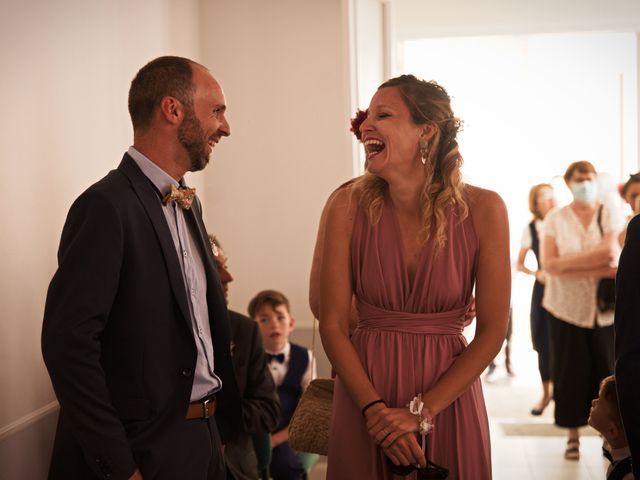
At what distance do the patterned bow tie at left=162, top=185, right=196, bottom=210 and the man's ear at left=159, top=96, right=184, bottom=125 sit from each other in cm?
18

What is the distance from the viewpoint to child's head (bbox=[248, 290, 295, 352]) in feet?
13.2

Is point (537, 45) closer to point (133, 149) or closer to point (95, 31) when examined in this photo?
point (95, 31)

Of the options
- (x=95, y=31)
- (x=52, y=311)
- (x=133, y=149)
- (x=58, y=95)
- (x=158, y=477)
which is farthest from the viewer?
(x=95, y=31)

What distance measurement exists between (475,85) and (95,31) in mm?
7765

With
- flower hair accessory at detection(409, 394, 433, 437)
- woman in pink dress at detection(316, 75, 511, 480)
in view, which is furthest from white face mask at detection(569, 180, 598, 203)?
flower hair accessory at detection(409, 394, 433, 437)

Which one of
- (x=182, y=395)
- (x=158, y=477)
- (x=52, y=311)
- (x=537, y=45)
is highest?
(x=537, y=45)

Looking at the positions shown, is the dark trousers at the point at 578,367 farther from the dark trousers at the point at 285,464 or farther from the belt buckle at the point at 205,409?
the belt buckle at the point at 205,409

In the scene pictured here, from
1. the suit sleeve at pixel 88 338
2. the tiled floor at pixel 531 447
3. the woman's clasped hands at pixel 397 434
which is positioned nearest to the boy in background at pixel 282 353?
the tiled floor at pixel 531 447

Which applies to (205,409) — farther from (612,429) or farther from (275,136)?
(275,136)

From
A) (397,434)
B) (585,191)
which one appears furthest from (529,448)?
(397,434)

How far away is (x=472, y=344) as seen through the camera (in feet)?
7.02

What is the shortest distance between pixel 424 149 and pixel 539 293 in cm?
430

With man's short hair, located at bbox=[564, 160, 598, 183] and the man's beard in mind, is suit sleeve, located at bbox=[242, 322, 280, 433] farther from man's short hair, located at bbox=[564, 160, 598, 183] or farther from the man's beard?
man's short hair, located at bbox=[564, 160, 598, 183]

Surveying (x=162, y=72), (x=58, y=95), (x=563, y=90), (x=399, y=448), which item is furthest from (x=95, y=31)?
(x=563, y=90)
